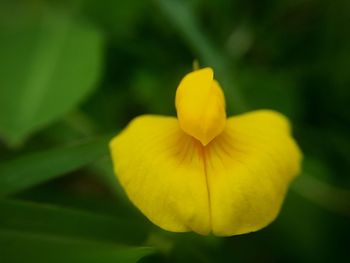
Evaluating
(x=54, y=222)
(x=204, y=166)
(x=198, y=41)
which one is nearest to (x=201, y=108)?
(x=204, y=166)

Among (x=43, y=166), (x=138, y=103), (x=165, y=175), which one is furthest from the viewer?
(x=138, y=103)

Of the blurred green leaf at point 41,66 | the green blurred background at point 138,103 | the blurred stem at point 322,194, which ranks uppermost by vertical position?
the blurred green leaf at point 41,66

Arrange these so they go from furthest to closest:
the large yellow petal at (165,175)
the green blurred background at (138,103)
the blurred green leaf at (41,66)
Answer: the blurred green leaf at (41,66)
the green blurred background at (138,103)
the large yellow petal at (165,175)

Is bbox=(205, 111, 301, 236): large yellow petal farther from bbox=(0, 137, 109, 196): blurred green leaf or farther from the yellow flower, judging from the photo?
bbox=(0, 137, 109, 196): blurred green leaf

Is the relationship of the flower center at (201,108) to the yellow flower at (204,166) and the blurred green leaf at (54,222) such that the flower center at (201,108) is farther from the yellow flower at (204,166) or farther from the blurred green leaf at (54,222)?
the blurred green leaf at (54,222)

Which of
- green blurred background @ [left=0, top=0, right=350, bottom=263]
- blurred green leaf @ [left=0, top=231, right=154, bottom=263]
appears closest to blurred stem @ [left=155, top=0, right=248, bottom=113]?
green blurred background @ [left=0, top=0, right=350, bottom=263]

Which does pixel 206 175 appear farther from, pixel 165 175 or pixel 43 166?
pixel 43 166

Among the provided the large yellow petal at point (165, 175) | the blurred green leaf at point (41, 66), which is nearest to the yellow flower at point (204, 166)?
the large yellow petal at point (165, 175)
